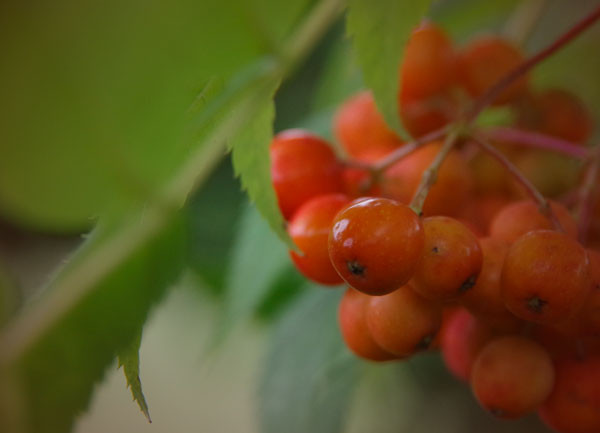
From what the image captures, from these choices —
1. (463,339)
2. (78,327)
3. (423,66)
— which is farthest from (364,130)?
(78,327)

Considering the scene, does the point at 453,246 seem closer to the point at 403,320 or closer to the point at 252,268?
the point at 403,320

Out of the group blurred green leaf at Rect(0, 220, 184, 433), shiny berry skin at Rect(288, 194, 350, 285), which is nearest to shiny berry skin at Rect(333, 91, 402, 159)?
shiny berry skin at Rect(288, 194, 350, 285)

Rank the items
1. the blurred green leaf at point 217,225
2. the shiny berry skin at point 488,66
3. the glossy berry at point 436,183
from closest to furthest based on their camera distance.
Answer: the glossy berry at point 436,183 → the shiny berry skin at point 488,66 → the blurred green leaf at point 217,225

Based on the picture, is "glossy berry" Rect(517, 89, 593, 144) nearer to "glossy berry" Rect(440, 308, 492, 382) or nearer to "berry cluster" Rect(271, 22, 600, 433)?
"berry cluster" Rect(271, 22, 600, 433)

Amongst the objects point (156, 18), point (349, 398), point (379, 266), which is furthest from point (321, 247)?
point (349, 398)

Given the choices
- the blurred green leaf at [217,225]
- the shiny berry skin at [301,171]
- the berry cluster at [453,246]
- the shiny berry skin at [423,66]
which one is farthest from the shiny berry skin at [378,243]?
the blurred green leaf at [217,225]

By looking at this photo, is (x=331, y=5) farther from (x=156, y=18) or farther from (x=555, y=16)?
(x=555, y=16)

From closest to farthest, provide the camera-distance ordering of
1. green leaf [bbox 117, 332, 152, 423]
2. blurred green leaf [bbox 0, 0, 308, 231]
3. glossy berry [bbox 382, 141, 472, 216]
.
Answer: blurred green leaf [bbox 0, 0, 308, 231] → green leaf [bbox 117, 332, 152, 423] → glossy berry [bbox 382, 141, 472, 216]

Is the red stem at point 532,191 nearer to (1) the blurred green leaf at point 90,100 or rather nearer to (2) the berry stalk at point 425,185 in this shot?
(2) the berry stalk at point 425,185
